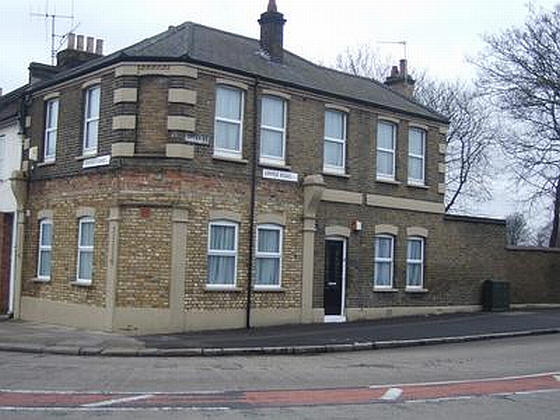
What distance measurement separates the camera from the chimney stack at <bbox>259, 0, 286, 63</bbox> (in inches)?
947

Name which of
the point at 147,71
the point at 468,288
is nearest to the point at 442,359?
the point at 147,71

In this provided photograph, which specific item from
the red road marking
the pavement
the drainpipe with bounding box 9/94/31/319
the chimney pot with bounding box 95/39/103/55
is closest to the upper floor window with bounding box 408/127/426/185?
the pavement

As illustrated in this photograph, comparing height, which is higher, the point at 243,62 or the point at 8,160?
the point at 243,62

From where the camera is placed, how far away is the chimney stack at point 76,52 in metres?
25.7

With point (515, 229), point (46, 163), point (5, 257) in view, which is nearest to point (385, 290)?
point (46, 163)

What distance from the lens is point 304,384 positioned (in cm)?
1234

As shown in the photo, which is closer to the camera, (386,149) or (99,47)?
(386,149)

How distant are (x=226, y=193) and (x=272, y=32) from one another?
21.1ft

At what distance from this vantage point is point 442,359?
628 inches

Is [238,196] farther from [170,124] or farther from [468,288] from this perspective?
[468,288]

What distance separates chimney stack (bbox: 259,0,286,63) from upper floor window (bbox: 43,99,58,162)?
6.74m

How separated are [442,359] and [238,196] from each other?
7503 mm

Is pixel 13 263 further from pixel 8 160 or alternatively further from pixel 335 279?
pixel 335 279

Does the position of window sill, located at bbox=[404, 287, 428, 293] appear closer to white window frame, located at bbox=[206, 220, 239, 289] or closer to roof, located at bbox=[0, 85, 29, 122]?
white window frame, located at bbox=[206, 220, 239, 289]
